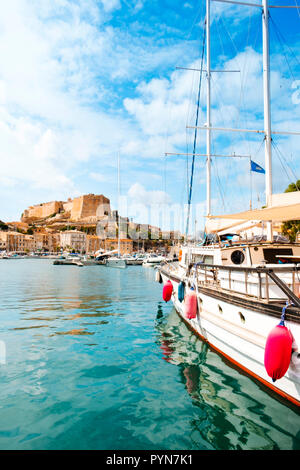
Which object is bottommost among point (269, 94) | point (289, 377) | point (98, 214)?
point (289, 377)

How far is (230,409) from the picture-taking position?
4871 mm

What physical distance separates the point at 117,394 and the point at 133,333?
4419 millimetres

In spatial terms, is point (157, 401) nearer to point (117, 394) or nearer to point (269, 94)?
point (117, 394)

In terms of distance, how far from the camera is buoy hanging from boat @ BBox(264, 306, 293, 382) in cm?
423

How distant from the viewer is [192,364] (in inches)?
269

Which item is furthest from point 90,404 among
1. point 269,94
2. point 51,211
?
point 51,211

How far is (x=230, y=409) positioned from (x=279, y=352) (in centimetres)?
143

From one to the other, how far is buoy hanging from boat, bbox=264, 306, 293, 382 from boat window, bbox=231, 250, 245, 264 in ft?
12.9

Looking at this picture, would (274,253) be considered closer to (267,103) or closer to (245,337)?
(245,337)

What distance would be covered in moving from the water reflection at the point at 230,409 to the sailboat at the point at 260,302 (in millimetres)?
282

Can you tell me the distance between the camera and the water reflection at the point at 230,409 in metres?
4.06

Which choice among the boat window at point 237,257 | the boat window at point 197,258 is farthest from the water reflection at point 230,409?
the boat window at point 197,258

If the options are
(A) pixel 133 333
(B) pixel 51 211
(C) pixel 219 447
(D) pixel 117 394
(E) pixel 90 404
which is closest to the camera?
(C) pixel 219 447

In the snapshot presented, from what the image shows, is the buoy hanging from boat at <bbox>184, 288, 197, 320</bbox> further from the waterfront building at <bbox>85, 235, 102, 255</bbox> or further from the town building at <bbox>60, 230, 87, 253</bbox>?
the town building at <bbox>60, 230, 87, 253</bbox>
